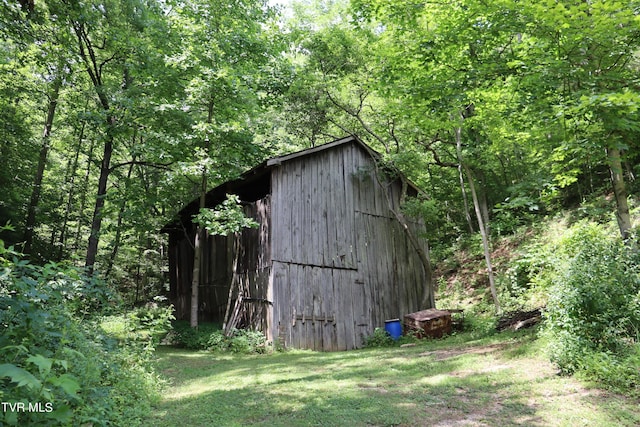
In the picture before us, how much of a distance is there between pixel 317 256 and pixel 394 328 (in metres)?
3.42

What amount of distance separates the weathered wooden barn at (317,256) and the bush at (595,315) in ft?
23.5

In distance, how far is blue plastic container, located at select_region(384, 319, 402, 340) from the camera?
12961mm

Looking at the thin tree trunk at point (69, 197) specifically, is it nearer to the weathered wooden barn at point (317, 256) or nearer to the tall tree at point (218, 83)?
the weathered wooden barn at point (317, 256)

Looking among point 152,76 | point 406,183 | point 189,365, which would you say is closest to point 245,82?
point 152,76

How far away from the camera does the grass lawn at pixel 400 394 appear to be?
14.5 feet

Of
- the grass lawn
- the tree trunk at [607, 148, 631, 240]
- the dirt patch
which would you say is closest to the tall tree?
the grass lawn

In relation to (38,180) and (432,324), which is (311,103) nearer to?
(432,324)

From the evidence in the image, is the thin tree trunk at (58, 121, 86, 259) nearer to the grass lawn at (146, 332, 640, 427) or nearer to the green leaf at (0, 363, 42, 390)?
the grass lawn at (146, 332, 640, 427)

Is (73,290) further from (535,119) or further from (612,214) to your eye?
(612,214)

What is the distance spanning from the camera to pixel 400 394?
547cm

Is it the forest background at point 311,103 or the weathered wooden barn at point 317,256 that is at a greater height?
the forest background at point 311,103

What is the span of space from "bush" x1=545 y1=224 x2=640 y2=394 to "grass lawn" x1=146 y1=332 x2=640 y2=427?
353mm

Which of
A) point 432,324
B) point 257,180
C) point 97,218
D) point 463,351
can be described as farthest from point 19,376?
point 97,218

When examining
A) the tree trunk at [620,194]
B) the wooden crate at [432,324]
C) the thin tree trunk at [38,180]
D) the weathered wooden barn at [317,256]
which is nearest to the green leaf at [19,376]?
the tree trunk at [620,194]
